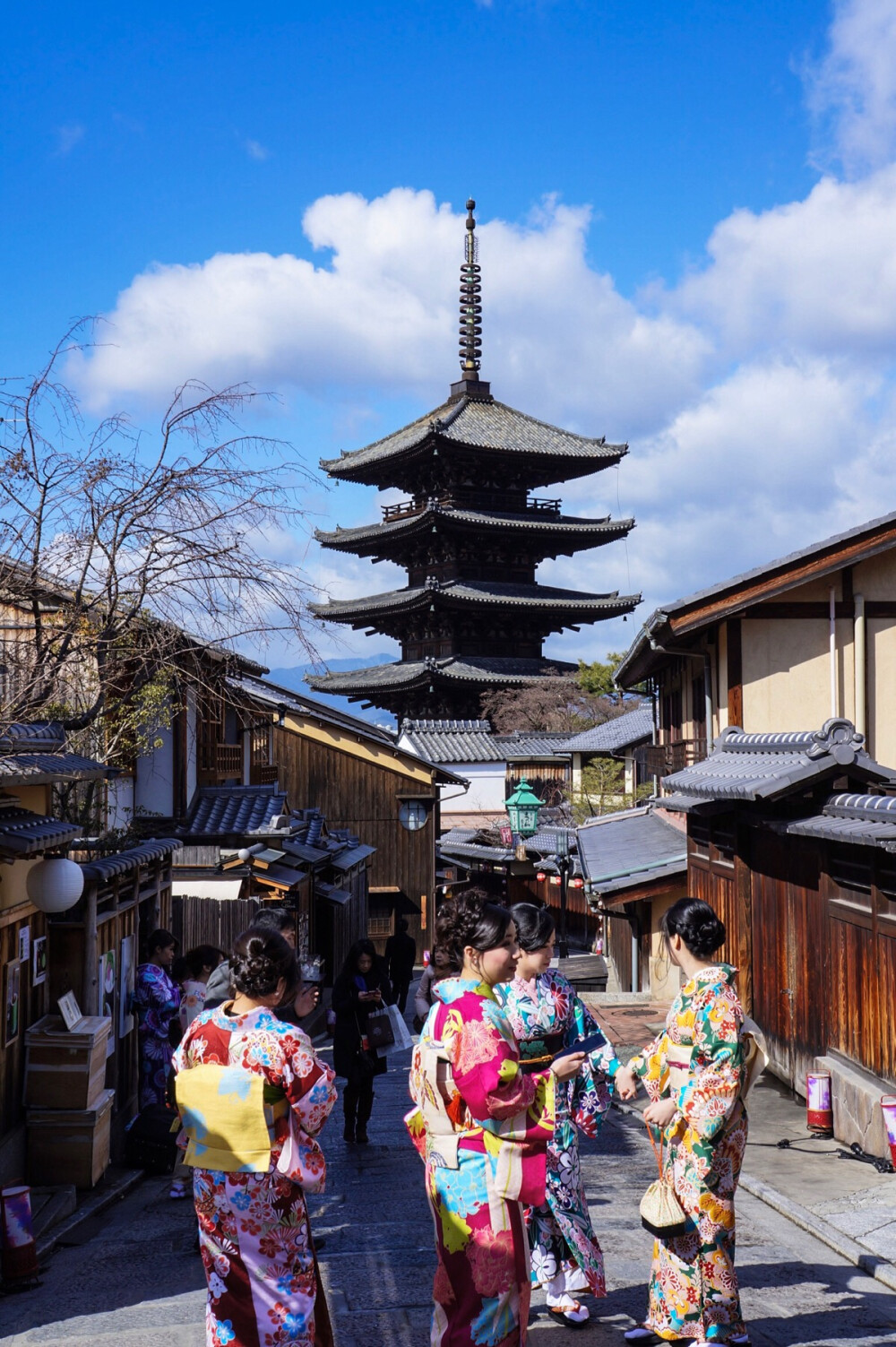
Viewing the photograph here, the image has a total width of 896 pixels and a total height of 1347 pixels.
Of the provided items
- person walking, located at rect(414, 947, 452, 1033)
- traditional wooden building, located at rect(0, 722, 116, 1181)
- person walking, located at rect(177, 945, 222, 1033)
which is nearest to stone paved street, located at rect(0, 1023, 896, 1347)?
traditional wooden building, located at rect(0, 722, 116, 1181)

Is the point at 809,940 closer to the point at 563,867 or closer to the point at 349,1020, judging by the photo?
the point at 349,1020

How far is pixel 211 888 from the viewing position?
14.0m

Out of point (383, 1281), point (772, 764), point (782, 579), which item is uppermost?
point (782, 579)

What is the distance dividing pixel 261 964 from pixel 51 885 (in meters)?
3.89

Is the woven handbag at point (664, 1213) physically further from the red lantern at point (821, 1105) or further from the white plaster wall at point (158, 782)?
the white plaster wall at point (158, 782)

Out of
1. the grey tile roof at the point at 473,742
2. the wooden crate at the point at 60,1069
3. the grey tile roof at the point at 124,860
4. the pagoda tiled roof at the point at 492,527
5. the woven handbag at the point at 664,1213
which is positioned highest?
the pagoda tiled roof at the point at 492,527

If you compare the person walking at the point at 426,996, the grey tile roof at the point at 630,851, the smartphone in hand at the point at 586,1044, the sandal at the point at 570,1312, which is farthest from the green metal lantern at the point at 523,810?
the sandal at the point at 570,1312

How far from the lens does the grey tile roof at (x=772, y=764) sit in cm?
892

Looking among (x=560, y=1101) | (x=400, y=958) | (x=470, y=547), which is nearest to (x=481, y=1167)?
(x=560, y=1101)

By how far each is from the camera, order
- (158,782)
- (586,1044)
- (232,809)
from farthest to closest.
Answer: (232,809) → (158,782) → (586,1044)

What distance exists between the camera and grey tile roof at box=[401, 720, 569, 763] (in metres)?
35.6

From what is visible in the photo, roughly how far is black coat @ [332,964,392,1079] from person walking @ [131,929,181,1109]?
110cm

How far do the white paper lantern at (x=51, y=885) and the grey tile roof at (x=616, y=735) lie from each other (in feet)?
75.4

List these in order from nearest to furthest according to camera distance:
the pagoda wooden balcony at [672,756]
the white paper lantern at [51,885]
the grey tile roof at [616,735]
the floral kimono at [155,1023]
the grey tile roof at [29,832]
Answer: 1. the grey tile roof at [29,832]
2. the white paper lantern at [51,885]
3. the floral kimono at [155,1023]
4. the pagoda wooden balcony at [672,756]
5. the grey tile roof at [616,735]
